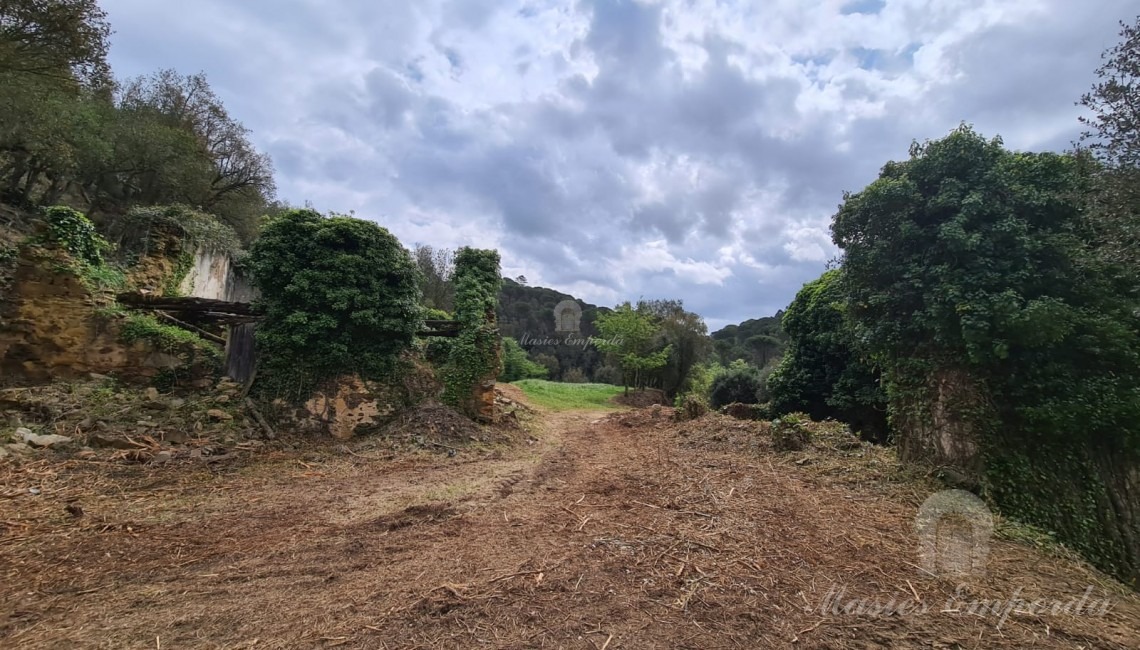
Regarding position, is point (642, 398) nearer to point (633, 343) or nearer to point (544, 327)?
point (633, 343)

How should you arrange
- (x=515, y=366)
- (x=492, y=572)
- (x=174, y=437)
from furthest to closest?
(x=515, y=366), (x=174, y=437), (x=492, y=572)

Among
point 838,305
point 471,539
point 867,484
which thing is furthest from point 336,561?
point 838,305

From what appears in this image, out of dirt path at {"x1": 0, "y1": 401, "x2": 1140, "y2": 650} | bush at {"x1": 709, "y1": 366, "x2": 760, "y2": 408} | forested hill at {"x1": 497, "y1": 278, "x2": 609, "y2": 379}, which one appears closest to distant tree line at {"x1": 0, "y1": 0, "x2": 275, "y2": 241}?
dirt path at {"x1": 0, "y1": 401, "x2": 1140, "y2": 650}

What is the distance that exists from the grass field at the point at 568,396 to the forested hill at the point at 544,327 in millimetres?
12594

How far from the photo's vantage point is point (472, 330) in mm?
9867

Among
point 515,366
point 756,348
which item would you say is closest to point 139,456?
point 515,366

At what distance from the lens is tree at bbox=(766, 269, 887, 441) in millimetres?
11633

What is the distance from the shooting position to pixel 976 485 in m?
5.48

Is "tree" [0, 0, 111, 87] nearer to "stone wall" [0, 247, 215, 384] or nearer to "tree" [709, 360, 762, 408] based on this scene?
"stone wall" [0, 247, 215, 384]

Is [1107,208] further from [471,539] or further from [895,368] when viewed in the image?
[471,539]

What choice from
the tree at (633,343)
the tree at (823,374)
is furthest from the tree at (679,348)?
the tree at (823,374)

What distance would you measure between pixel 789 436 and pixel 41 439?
1063 centimetres

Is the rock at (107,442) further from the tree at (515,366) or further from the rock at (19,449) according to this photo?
the tree at (515,366)

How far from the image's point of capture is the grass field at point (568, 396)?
21.0 metres
